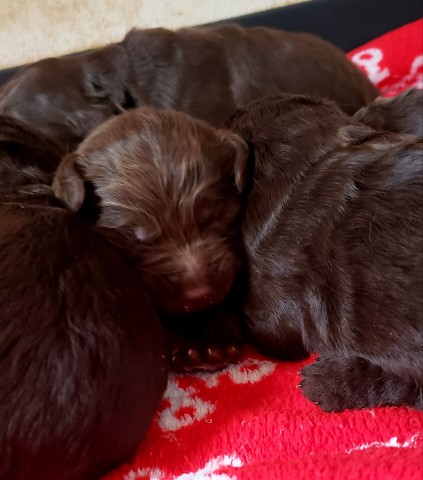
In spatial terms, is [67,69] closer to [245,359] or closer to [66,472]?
[245,359]

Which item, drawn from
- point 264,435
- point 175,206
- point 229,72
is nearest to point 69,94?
point 229,72

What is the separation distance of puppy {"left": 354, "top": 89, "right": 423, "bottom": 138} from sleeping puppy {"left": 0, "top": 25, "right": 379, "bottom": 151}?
27cm

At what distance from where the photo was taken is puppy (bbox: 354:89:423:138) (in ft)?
6.51

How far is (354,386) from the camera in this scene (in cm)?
150

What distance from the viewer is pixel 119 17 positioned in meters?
3.19

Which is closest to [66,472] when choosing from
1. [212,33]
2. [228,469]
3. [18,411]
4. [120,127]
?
[18,411]

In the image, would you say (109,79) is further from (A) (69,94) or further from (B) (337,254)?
(B) (337,254)

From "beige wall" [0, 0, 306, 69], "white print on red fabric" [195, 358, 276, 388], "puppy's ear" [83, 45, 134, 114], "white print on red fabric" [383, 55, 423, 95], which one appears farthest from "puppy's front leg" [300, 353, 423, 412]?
"beige wall" [0, 0, 306, 69]

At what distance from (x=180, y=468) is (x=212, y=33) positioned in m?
1.65

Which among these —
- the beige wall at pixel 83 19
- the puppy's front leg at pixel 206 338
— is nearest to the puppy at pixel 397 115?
the puppy's front leg at pixel 206 338

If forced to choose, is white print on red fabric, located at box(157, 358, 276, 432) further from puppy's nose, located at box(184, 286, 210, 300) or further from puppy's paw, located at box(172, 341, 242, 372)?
puppy's nose, located at box(184, 286, 210, 300)

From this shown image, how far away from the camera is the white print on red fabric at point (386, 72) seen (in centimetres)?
290

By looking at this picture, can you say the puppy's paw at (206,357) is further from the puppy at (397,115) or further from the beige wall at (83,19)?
the beige wall at (83,19)

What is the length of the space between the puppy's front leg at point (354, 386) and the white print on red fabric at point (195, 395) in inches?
6.6
